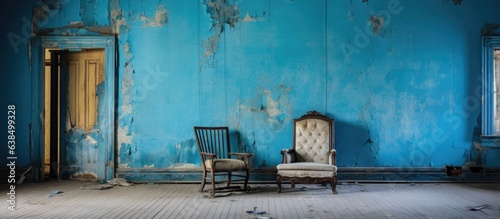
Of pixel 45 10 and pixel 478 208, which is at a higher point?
pixel 45 10

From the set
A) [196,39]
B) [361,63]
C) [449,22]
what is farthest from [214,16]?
[449,22]

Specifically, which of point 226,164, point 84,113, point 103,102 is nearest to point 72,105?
point 84,113

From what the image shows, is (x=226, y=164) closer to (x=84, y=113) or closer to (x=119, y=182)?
(x=119, y=182)

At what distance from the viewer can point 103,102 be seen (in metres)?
7.30

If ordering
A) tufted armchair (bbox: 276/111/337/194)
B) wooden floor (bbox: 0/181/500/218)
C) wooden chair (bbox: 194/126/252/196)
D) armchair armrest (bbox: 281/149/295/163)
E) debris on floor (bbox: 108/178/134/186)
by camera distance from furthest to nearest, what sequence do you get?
debris on floor (bbox: 108/178/134/186) → tufted armchair (bbox: 276/111/337/194) → armchair armrest (bbox: 281/149/295/163) → wooden chair (bbox: 194/126/252/196) → wooden floor (bbox: 0/181/500/218)

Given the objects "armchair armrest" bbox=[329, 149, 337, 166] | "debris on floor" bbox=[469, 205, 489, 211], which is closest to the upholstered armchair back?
"armchair armrest" bbox=[329, 149, 337, 166]

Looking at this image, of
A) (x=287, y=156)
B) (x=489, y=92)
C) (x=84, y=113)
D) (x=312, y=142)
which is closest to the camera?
(x=287, y=156)

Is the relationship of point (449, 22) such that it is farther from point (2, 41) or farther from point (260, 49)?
point (2, 41)

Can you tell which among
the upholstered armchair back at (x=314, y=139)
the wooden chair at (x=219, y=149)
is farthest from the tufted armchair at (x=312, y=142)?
the wooden chair at (x=219, y=149)

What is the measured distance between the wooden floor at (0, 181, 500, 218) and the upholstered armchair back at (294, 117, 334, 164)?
1.41ft

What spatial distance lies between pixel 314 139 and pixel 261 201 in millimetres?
1594

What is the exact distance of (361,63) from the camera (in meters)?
7.08

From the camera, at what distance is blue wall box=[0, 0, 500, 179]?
7.05 meters

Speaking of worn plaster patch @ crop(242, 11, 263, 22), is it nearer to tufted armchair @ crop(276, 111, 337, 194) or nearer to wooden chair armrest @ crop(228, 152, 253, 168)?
tufted armchair @ crop(276, 111, 337, 194)
